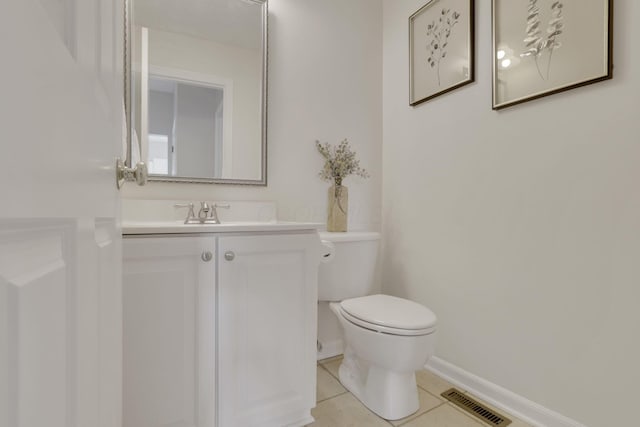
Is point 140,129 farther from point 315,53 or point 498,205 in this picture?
point 498,205

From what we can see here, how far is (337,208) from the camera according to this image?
1.82 meters

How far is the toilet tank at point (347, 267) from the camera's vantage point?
1.64 meters

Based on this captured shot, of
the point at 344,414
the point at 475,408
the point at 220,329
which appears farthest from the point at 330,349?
the point at 220,329

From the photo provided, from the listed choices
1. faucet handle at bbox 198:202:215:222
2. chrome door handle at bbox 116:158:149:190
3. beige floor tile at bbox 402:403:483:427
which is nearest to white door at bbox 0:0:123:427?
chrome door handle at bbox 116:158:149:190

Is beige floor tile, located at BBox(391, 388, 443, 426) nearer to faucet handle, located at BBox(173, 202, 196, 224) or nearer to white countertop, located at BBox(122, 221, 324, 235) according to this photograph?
white countertop, located at BBox(122, 221, 324, 235)

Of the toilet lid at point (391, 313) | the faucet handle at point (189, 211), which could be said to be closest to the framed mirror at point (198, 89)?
the faucet handle at point (189, 211)

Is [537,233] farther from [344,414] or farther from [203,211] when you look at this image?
[203,211]

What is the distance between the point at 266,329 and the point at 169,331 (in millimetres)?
320

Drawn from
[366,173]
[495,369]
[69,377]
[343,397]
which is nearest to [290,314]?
[343,397]

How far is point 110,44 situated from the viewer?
0.53 metres

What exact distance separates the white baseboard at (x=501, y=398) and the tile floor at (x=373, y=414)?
0.04 m

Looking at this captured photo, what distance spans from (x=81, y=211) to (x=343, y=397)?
148 cm

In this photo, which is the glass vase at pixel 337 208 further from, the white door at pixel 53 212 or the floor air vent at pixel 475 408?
the white door at pixel 53 212

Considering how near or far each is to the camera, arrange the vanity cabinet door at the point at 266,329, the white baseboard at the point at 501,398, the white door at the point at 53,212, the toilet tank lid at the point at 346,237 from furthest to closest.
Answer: the toilet tank lid at the point at 346,237 → the white baseboard at the point at 501,398 → the vanity cabinet door at the point at 266,329 → the white door at the point at 53,212
